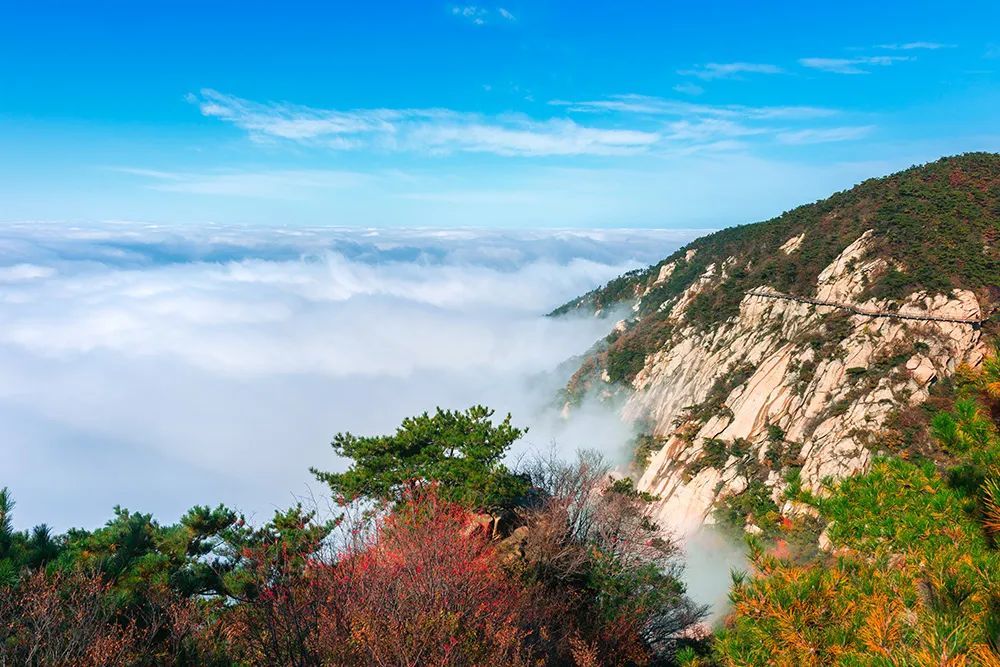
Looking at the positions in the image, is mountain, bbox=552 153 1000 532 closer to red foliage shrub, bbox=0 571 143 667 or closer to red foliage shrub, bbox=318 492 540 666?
red foliage shrub, bbox=318 492 540 666

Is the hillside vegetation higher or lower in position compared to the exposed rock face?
higher

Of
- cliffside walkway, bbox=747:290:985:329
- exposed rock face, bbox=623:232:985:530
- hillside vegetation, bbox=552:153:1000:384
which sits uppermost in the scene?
hillside vegetation, bbox=552:153:1000:384

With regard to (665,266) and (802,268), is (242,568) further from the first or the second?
(665,266)

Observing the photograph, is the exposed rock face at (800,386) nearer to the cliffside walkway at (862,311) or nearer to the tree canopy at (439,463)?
the cliffside walkway at (862,311)

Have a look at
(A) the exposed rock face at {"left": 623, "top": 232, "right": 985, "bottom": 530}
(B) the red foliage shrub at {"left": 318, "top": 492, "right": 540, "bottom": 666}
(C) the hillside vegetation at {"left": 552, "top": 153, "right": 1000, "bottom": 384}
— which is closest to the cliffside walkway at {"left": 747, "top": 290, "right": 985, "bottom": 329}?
(A) the exposed rock face at {"left": 623, "top": 232, "right": 985, "bottom": 530}

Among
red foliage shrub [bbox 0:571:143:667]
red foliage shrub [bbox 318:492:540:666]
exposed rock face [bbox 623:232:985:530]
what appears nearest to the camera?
red foliage shrub [bbox 0:571:143:667]

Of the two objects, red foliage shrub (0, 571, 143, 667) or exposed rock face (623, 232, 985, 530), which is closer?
red foliage shrub (0, 571, 143, 667)

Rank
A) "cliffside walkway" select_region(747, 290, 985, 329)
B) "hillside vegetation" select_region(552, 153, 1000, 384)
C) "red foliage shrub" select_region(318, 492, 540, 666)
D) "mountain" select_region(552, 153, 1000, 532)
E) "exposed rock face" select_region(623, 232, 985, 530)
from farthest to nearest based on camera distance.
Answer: "hillside vegetation" select_region(552, 153, 1000, 384) < "cliffside walkway" select_region(747, 290, 985, 329) < "mountain" select_region(552, 153, 1000, 532) < "exposed rock face" select_region(623, 232, 985, 530) < "red foliage shrub" select_region(318, 492, 540, 666)
